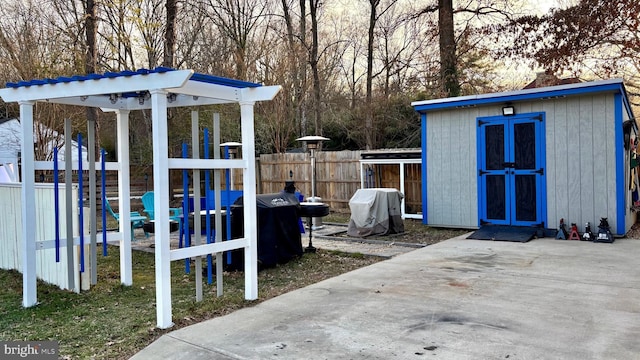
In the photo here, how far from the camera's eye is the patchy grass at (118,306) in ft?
10.8

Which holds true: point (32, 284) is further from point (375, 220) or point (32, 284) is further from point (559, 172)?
point (559, 172)

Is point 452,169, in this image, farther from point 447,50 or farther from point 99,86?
point 99,86

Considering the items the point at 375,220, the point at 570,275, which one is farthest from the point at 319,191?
the point at 570,275

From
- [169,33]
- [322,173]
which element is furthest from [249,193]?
[169,33]

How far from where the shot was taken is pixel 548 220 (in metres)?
7.63

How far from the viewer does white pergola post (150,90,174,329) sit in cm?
341

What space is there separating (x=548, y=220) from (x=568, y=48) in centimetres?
790

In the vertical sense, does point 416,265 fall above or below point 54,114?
below

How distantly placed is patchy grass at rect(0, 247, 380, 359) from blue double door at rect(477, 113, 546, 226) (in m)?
3.13

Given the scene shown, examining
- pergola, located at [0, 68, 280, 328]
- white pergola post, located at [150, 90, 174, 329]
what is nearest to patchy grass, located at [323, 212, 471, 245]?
pergola, located at [0, 68, 280, 328]

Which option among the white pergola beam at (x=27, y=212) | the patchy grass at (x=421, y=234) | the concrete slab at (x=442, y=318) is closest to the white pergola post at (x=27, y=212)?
the white pergola beam at (x=27, y=212)

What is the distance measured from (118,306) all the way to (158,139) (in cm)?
170

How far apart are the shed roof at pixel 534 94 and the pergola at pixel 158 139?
5.09m

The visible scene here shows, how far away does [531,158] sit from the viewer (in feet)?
25.5
